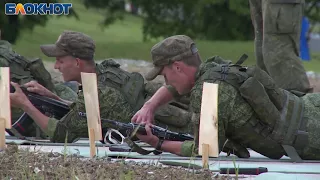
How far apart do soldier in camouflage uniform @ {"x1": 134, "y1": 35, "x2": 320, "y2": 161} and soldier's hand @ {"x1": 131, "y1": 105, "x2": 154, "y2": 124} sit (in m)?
0.16

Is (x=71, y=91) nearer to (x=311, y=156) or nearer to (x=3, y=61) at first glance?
(x=3, y=61)

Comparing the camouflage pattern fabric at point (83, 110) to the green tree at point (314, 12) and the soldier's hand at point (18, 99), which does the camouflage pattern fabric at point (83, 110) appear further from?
the green tree at point (314, 12)

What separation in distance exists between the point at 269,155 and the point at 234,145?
8.6 inches

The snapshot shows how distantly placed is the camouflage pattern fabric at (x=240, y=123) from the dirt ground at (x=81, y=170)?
0.40 m

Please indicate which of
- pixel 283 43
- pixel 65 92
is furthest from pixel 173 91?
pixel 283 43

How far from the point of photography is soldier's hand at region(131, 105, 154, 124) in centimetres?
553

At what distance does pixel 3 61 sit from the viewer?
662 centimetres

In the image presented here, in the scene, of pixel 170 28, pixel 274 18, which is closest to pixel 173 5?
pixel 170 28

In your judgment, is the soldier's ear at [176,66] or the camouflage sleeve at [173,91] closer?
the soldier's ear at [176,66]

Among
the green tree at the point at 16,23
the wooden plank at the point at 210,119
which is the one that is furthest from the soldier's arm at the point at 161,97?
the green tree at the point at 16,23

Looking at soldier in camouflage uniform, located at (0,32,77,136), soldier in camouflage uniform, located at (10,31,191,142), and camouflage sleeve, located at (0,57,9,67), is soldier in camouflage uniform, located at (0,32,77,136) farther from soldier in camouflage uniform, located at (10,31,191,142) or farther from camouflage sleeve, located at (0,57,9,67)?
soldier in camouflage uniform, located at (10,31,191,142)

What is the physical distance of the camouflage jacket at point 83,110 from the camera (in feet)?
19.4

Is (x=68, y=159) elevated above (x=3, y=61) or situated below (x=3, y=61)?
below

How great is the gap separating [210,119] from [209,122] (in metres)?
0.02
